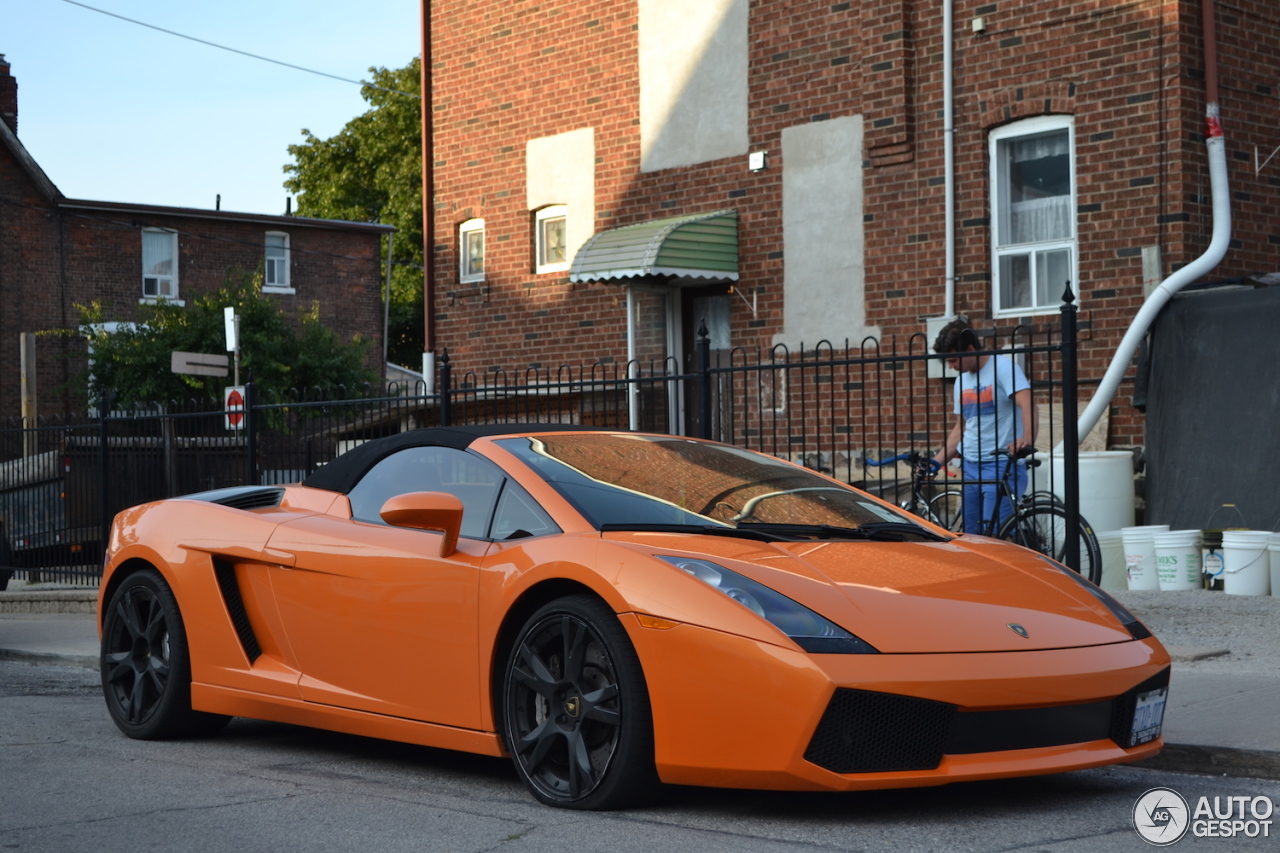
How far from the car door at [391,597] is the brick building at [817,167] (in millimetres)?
8624

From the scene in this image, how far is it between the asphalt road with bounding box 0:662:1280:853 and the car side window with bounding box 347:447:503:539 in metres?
0.97

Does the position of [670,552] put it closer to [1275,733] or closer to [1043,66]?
[1275,733]

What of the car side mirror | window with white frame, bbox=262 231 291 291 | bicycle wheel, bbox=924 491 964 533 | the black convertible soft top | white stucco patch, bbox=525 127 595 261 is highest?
window with white frame, bbox=262 231 291 291

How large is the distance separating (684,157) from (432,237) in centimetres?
457

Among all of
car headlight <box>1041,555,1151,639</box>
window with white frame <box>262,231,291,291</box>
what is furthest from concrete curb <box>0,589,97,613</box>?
window with white frame <box>262,231,291,291</box>

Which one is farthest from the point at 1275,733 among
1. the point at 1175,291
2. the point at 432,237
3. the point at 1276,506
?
the point at 432,237

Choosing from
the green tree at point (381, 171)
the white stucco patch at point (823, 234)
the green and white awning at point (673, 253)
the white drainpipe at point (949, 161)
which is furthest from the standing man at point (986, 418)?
the green tree at point (381, 171)

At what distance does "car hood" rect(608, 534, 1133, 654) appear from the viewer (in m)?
4.43

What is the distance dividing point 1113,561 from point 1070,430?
10.2ft

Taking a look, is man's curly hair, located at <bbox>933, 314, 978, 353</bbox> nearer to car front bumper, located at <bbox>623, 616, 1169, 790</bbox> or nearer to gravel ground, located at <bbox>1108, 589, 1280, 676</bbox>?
gravel ground, located at <bbox>1108, 589, 1280, 676</bbox>

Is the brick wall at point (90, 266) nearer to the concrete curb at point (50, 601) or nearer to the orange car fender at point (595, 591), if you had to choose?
the concrete curb at point (50, 601)

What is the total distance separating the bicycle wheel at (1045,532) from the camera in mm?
9070

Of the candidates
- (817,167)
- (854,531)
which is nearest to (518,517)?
(854,531)

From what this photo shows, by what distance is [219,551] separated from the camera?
20.4 feet
